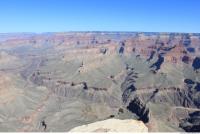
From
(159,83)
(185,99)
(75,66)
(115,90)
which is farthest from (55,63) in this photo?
(185,99)

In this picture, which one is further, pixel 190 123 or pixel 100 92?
pixel 100 92

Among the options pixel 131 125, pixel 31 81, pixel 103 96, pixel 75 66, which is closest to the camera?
pixel 131 125

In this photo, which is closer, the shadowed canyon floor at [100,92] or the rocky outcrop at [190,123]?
the rocky outcrop at [190,123]

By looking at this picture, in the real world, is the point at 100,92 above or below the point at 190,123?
below

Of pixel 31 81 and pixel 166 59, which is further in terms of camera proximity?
pixel 166 59

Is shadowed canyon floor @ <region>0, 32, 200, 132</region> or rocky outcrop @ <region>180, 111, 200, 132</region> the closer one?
rocky outcrop @ <region>180, 111, 200, 132</region>

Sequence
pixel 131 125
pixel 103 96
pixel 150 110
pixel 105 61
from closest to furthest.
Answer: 1. pixel 131 125
2. pixel 150 110
3. pixel 103 96
4. pixel 105 61

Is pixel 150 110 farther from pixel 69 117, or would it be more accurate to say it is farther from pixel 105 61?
pixel 105 61

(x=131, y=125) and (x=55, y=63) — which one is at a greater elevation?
(x=131, y=125)
